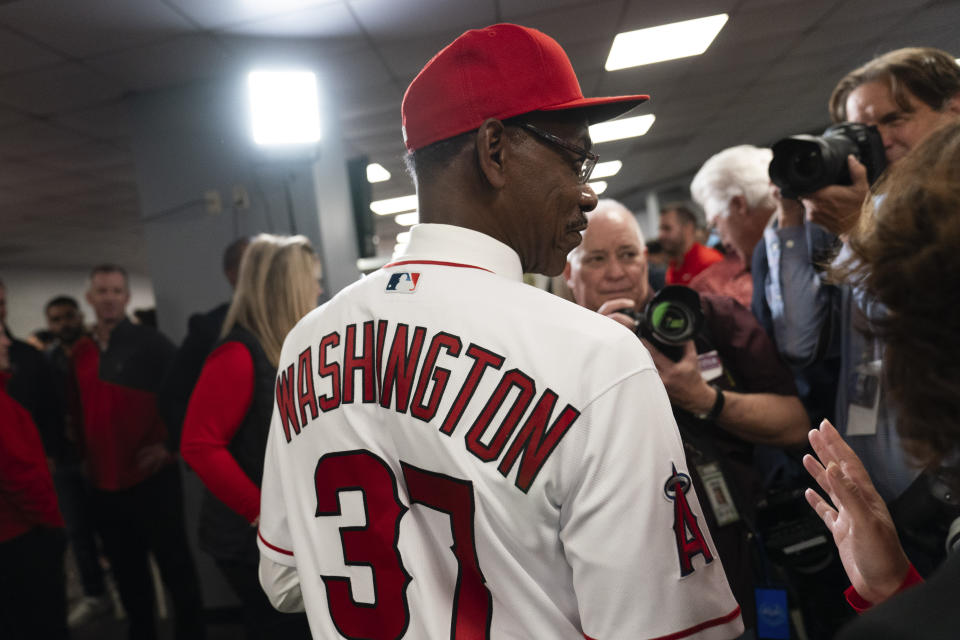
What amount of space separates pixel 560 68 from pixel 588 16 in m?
0.31

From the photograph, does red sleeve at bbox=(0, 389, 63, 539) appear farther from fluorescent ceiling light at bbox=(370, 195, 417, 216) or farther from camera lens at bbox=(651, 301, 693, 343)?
camera lens at bbox=(651, 301, 693, 343)

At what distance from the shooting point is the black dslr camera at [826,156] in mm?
968

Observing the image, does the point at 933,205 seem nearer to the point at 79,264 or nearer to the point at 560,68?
the point at 560,68

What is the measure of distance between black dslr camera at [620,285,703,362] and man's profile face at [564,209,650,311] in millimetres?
273

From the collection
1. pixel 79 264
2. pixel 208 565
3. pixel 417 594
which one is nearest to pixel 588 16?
pixel 417 594

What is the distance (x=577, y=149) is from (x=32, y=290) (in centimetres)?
1161

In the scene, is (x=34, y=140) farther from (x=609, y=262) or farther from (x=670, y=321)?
(x=670, y=321)

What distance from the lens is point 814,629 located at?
41.7 inches

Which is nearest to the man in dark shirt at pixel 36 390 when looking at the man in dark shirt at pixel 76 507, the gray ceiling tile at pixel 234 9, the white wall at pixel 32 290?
the man in dark shirt at pixel 76 507

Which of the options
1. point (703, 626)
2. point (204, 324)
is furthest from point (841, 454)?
point (204, 324)

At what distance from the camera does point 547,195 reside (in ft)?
2.28

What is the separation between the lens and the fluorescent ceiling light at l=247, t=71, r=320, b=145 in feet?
7.69

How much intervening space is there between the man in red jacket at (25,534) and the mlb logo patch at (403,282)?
1661 millimetres

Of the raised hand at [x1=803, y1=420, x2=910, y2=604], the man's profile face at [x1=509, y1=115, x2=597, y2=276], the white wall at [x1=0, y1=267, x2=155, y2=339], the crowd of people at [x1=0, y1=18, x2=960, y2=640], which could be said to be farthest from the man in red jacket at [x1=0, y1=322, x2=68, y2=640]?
the white wall at [x1=0, y1=267, x2=155, y2=339]
